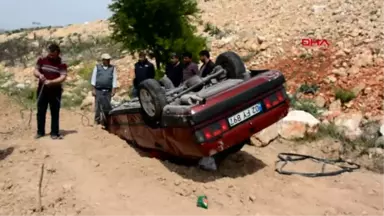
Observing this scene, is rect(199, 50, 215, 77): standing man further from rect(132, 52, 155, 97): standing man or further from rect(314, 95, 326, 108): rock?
rect(314, 95, 326, 108): rock

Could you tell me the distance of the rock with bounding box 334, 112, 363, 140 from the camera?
7531mm

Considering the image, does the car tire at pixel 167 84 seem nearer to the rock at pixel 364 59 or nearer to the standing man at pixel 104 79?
the standing man at pixel 104 79

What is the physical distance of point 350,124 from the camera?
802 centimetres

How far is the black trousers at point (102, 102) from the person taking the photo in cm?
768

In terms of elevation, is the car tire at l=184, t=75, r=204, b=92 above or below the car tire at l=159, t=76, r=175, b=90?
above

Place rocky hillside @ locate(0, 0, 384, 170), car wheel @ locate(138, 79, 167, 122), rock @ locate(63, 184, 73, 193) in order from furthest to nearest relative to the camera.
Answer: rocky hillside @ locate(0, 0, 384, 170)
car wheel @ locate(138, 79, 167, 122)
rock @ locate(63, 184, 73, 193)

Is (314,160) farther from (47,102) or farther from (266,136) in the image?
(47,102)

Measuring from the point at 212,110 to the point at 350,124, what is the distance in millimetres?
4021

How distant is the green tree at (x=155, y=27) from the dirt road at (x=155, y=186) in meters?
8.64

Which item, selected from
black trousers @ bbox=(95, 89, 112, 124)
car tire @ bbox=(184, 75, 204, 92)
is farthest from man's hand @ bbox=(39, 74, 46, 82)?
car tire @ bbox=(184, 75, 204, 92)

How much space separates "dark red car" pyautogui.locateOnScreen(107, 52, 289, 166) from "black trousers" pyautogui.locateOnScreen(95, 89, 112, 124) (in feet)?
5.61

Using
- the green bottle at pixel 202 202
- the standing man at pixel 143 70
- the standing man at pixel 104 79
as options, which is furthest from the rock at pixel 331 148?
the standing man at pixel 104 79

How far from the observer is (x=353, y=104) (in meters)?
9.38

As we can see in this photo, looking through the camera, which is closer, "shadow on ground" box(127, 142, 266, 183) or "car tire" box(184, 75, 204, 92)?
"shadow on ground" box(127, 142, 266, 183)
